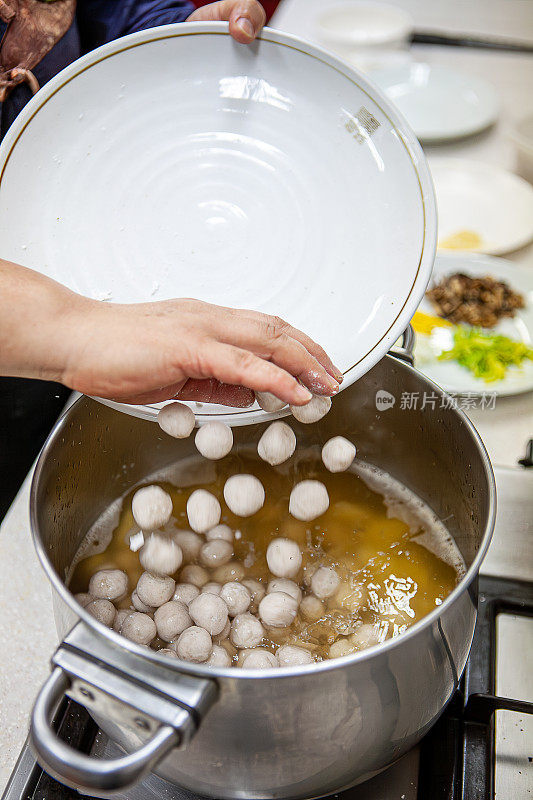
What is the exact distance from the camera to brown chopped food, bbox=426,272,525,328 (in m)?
1.32

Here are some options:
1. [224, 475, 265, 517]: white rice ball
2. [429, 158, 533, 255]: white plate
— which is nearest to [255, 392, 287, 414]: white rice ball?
[224, 475, 265, 517]: white rice ball

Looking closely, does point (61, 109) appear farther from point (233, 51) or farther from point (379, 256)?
point (379, 256)

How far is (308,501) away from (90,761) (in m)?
0.42

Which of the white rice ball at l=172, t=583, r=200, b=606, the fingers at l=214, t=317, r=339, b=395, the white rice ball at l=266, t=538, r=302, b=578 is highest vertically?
the fingers at l=214, t=317, r=339, b=395

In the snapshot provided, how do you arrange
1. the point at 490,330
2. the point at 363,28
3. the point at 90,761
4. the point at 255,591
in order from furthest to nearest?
the point at 363,28 < the point at 490,330 < the point at 255,591 < the point at 90,761

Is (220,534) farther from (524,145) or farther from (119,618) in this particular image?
(524,145)

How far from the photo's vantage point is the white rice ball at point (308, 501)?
81cm

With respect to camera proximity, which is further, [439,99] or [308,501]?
[439,99]

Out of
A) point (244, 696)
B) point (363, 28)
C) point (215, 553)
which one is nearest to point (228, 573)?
point (215, 553)

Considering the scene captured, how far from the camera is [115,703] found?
1.62ft

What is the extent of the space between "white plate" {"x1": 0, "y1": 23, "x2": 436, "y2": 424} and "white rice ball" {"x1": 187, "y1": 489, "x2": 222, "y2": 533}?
4.5 inches

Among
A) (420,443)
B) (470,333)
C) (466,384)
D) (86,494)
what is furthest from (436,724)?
(470,333)

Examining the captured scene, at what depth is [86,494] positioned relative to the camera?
0.87 meters

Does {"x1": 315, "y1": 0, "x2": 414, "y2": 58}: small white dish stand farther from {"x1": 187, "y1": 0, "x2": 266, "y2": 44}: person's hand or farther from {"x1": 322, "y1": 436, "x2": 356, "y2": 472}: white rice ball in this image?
{"x1": 322, "y1": 436, "x2": 356, "y2": 472}: white rice ball
